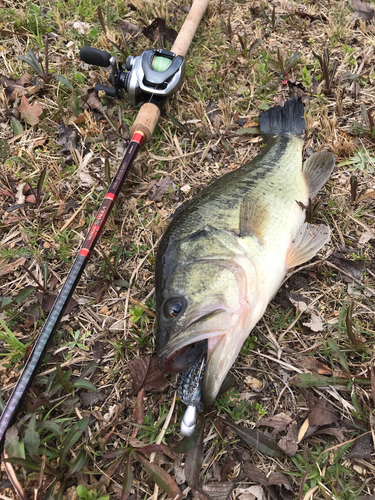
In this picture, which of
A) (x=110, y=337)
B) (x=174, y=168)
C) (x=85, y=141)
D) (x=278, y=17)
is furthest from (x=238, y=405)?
(x=278, y=17)

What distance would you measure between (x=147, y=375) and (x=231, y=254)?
1054 mm

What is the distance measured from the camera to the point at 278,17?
4.91m

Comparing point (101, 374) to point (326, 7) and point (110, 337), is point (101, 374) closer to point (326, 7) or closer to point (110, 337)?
point (110, 337)

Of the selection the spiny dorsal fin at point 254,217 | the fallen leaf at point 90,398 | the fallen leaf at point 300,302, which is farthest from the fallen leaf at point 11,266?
the fallen leaf at point 300,302

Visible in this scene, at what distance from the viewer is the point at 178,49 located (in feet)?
13.6

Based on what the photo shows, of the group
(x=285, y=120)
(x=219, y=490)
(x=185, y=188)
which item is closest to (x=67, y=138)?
(x=185, y=188)

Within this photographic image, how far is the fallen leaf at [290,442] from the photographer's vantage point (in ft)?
7.80

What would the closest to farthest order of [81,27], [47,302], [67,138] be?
[47,302]
[67,138]
[81,27]

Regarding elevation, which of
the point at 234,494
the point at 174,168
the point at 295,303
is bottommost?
the point at 234,494

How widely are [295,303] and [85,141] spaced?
110 inches

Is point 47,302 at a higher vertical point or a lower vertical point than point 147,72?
lower

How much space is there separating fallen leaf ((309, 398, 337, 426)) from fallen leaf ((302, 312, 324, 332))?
0.53m

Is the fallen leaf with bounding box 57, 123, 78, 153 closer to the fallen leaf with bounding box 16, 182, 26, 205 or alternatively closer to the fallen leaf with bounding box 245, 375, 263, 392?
the fallen leaf with bounding box 16, 182, 26, 205

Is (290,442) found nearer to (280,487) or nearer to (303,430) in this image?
(303,430)
